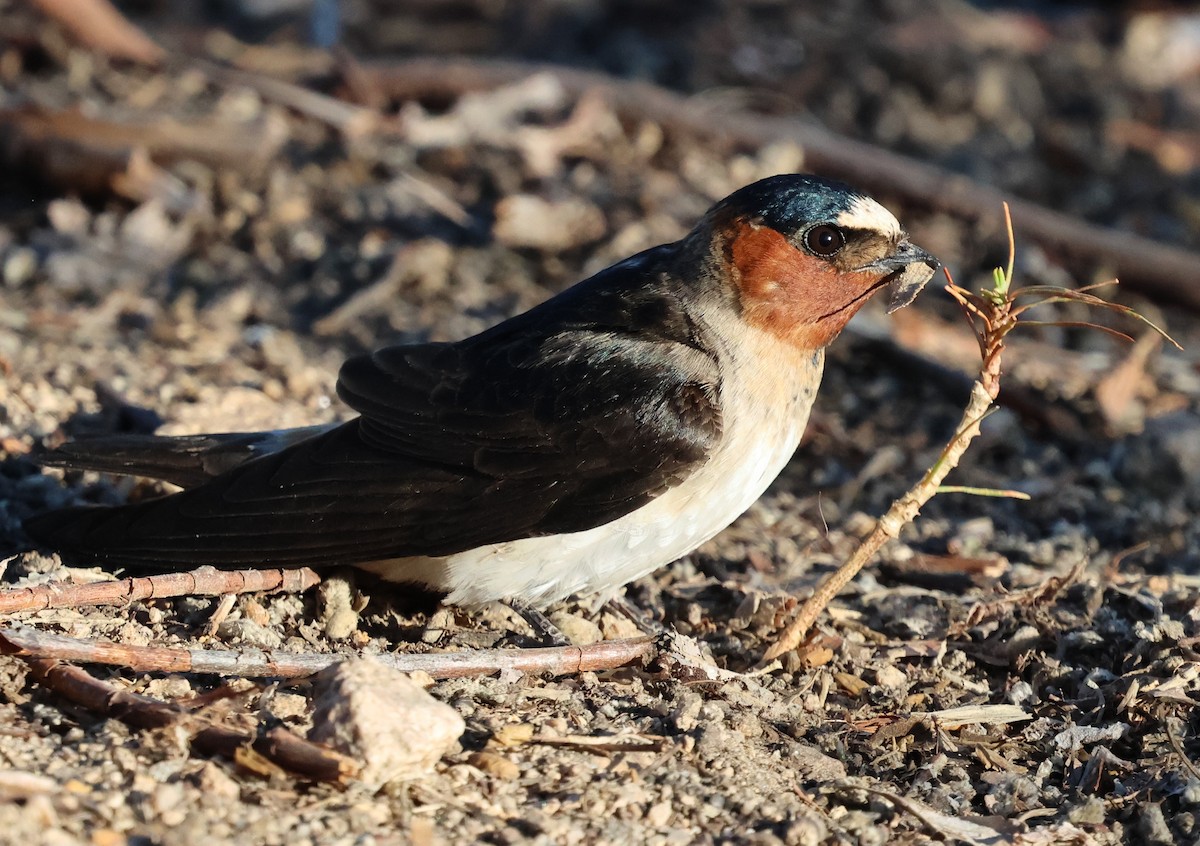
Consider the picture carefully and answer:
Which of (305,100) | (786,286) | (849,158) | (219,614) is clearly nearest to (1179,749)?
(786,286)

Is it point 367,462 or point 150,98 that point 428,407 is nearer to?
point 367,462

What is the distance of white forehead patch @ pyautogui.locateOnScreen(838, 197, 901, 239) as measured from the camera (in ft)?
13.1

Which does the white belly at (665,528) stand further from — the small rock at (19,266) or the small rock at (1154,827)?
the small rock at (19,266)

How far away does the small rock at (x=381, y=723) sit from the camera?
2.95 meters

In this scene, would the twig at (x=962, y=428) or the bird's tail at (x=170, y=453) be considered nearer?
the twig at (x=962, y=428)

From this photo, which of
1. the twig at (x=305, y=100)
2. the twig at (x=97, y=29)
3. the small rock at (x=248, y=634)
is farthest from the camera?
the twig at (x=97, y=29)

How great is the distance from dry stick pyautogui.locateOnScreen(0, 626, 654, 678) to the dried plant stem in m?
0.76

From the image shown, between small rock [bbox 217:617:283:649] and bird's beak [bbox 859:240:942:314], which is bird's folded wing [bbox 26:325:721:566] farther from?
bird's beak [bbox 859:240:942:314]

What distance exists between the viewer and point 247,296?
626cm

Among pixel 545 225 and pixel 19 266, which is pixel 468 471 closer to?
pixel 545 225

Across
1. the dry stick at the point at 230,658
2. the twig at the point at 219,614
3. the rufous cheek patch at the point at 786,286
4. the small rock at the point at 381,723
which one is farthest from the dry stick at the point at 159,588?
the rufous cheek patch at the point at 786,286

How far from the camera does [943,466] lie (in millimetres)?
3629

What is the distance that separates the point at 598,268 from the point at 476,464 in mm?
2699

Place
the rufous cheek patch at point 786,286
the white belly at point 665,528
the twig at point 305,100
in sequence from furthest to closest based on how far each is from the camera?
1. the twig at point 305,100
2. the rufous cheek patch at point 786,286
3. the white belly at point 665,528
